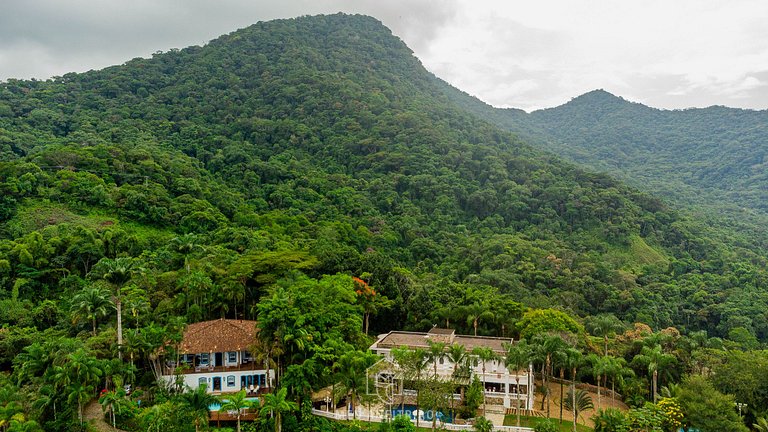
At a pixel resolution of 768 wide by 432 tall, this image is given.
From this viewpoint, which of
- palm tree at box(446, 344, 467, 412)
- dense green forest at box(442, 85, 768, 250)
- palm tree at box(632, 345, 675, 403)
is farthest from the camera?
dense green forest at box(442, 85, 768, 250)

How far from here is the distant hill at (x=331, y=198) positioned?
49906mm

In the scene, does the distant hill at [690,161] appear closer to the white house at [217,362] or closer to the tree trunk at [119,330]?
the white house at [217,362]

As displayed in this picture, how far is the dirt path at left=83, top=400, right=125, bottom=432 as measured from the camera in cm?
2756

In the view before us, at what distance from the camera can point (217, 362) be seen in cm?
3406

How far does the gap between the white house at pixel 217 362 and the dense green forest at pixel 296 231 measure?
1.71 meters

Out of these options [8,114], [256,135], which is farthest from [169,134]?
[8,114]

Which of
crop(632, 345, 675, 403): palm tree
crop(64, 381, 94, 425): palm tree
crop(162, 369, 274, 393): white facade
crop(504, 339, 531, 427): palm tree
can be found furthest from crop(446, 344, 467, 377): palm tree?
crop(64, 381, 94, 425): palm tree

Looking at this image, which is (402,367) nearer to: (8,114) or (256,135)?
(256,135)

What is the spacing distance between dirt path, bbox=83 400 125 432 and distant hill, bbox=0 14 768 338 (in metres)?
9.22

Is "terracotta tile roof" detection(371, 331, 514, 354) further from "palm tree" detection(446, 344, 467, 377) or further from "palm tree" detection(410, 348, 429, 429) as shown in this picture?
"palm tree" detection(410, 348, 429, 429)

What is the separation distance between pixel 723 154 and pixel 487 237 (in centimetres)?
14129

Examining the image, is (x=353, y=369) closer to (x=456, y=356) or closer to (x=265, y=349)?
(x=265, y=349)

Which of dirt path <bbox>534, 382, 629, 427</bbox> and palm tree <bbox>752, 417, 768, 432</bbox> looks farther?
dirt path <bbox>534, 382, 629, 427</bbox>

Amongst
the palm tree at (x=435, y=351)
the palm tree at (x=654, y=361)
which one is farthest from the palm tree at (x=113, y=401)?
the palm tree at (x=654, y=361)
